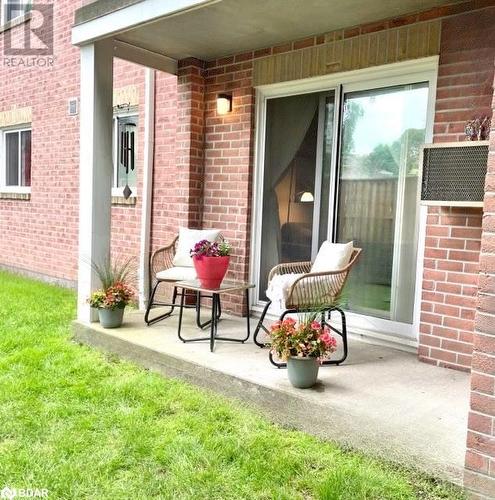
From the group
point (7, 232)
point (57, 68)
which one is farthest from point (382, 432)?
point (7, 232)

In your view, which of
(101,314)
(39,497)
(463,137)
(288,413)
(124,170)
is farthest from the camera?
(124,170)

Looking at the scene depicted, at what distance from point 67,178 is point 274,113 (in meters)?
3.34

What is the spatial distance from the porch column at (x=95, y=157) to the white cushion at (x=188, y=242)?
2.11ft

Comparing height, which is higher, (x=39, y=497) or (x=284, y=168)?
(x=284, y=168)

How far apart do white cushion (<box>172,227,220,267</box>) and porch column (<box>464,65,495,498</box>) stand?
265cm

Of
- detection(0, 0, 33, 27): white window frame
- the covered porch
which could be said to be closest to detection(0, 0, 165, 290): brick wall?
detection(0, 0, 33, 27): white window frame

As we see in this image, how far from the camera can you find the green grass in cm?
205

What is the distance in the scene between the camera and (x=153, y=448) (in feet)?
7.70

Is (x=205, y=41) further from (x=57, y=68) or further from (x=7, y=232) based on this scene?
(x=7, y=232)

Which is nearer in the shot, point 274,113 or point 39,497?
point 39,497

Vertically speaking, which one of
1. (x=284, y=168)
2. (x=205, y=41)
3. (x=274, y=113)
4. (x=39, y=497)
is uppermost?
(x=205, y=41)

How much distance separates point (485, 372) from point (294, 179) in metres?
2.73

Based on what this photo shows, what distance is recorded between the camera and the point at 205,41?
163 inches

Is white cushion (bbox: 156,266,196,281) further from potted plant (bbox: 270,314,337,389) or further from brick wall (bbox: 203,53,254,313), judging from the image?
potted plant (bbox: 270,314,337,389)
